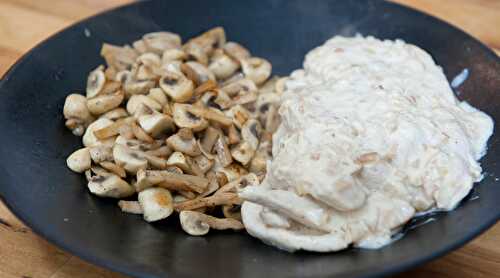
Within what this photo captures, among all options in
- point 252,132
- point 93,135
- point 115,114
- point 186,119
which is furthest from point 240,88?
point 93,135

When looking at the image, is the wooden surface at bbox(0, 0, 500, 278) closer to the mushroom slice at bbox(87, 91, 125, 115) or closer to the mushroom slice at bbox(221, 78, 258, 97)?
the mushroom slice at bbox(87, 91, 125, 115)

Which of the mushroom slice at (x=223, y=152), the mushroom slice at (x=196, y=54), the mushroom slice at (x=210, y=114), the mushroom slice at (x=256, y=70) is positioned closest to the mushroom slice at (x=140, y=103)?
the mushroom slice at (x=210, y=114)

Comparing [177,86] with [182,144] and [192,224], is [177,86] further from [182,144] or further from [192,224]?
[192,224]

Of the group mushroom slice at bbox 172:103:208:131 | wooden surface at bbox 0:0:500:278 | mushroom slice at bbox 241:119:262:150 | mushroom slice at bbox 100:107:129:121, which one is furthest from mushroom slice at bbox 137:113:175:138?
wooden surface at bbox 0:0:500:278

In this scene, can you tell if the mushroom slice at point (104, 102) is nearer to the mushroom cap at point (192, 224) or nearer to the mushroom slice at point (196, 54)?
the mushroom slice at point (196, 54)

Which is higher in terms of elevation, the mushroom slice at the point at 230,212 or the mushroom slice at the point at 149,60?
the mushroom slice at the point at 149,60
